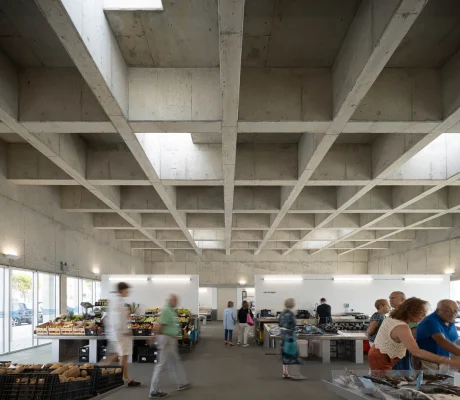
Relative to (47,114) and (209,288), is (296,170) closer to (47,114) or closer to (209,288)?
(47,114)

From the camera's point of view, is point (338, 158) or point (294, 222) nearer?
point (338, 158)

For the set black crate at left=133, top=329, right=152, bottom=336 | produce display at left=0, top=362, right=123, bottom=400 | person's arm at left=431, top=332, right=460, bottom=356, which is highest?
person's arm at left=431, top=332, right=460, bottom=356

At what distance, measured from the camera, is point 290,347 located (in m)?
10.3

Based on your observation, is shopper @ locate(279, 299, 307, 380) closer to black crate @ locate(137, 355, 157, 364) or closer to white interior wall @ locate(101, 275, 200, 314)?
black crate @ locate(137, 355, 157, 364)

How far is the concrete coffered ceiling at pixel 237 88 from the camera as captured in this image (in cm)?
570

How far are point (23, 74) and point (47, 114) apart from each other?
0.68 m

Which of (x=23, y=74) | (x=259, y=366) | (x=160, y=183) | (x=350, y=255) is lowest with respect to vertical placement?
(x=259, y=366)

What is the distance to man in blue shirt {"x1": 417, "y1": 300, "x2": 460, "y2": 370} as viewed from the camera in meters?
5.21

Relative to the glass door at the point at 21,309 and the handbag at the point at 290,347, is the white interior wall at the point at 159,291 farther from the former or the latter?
the handbag at the point at 290,347

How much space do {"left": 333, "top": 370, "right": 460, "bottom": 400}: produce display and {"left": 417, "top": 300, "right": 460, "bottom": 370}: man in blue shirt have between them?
0.35 metres

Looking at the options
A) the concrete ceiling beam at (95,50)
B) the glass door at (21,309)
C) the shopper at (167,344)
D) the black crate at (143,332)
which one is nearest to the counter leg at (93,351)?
the black crate at (143,332)

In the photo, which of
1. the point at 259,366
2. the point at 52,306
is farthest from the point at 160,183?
the point at 52,306

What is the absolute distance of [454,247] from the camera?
19.7 meters

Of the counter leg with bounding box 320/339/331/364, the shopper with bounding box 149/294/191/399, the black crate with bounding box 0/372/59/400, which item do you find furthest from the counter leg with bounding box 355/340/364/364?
the black crate with bounding box 0/372/59/400
